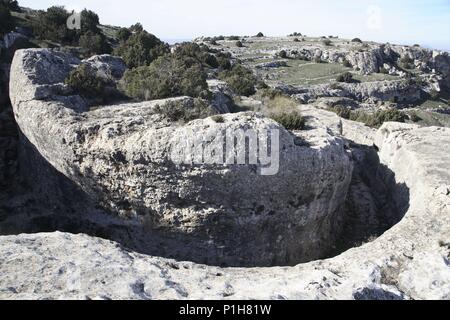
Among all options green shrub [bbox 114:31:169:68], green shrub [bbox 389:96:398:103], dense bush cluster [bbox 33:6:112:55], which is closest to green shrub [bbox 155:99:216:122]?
green shrub [bbox 114:31:169:68]

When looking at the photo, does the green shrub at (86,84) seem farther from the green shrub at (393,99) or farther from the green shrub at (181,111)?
the green shrub at (393,99)

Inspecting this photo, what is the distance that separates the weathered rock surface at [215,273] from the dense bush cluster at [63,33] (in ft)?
49.8

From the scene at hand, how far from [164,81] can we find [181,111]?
294 centimetres

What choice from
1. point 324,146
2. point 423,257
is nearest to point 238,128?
point 324,146

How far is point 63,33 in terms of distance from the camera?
858 inches

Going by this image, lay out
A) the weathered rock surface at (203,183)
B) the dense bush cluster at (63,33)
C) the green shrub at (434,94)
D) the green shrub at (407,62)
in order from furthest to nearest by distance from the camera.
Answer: the green shrub at (407,62) < the green shrub at (434,94) < the dense bush cluster at (63,33) < the weathered rock surface at (203,183)

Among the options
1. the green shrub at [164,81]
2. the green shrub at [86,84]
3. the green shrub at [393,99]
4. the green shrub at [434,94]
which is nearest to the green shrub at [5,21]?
the green shrub at [86,84]

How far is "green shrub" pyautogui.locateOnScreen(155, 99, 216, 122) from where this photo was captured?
11.9 m

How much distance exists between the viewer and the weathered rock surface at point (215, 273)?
6.84m

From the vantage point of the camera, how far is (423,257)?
8430mm

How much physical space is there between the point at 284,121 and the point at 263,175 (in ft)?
10.7

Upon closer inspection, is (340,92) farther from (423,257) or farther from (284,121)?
(423,257)

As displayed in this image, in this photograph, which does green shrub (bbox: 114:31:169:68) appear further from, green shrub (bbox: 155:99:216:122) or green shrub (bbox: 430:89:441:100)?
green shrub (bbox: 430:89:441:100)

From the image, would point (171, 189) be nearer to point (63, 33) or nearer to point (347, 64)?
point (63, 33)
